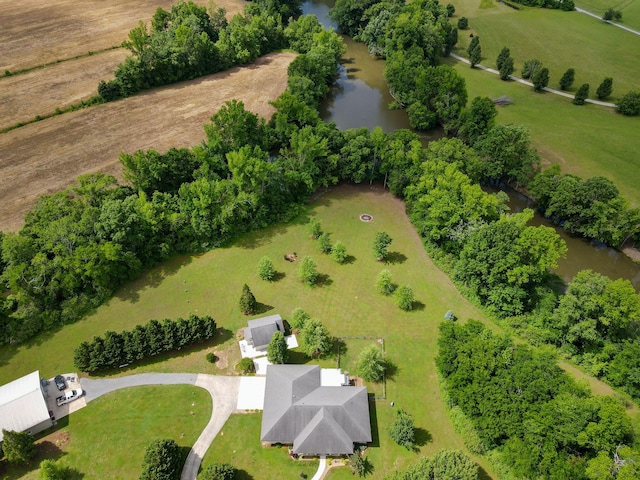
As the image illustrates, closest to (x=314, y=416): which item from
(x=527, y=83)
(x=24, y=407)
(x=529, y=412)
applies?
(x=529, y=412)

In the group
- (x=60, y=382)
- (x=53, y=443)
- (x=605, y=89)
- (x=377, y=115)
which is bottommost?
(x=53, y=443)

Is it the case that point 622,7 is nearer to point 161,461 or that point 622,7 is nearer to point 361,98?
point 361,98

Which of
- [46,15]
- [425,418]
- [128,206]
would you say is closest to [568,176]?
[425,418]

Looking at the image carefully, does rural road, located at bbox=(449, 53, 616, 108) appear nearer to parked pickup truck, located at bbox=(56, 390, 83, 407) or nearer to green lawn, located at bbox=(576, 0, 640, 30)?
green lawn, located at bbox=(576, 0, 640, 30)

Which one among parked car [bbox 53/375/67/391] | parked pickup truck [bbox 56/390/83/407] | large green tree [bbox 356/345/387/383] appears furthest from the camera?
large green tree [bbox 356/345/387/383]

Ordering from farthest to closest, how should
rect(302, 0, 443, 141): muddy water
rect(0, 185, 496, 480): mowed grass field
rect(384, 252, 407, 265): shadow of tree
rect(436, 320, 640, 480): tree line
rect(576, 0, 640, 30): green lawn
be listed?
rect(576, 0, 640, 30): green lawn, rect(302, 0, 443, 141): muddy water, rect(384, 252, 407, 265): shadow of tree, rect(0, 185, 496, 480): mowed grass field, rect(436, 320, 640, 480): tree line

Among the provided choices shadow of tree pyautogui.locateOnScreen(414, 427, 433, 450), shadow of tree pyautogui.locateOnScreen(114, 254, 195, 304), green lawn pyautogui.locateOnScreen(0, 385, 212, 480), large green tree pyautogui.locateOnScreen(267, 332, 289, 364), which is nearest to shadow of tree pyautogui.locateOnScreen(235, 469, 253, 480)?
green lawn pyautogui.locateOnScreen(0, 385, 212, 480)

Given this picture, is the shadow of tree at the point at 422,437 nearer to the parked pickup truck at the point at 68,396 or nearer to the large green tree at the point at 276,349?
the large green tree at the point at 276,349
